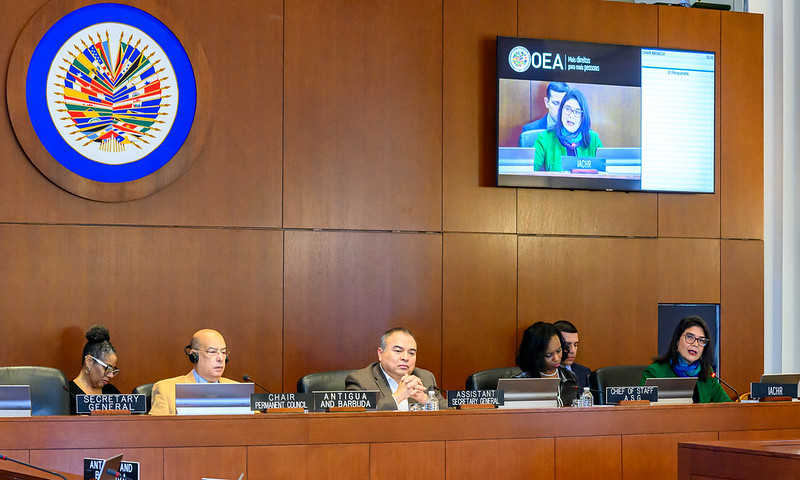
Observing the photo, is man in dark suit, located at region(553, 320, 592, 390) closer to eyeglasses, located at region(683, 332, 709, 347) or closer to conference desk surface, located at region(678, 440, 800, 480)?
eyeglasses, located at region(683, 332, 709, 347)

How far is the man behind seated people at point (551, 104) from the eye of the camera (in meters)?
5.83

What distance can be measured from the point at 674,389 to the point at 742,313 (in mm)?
1945

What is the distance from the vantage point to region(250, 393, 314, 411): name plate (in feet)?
13.0

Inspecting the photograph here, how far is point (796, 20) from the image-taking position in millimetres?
6625

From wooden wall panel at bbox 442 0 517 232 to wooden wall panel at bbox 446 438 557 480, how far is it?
1.97 metres

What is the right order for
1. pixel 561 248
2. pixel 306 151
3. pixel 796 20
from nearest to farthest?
pixel 306 151 < pixel 561 248 < pixel 796 20

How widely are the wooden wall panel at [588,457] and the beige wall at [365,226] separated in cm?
164

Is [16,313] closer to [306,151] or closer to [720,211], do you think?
[306,151]

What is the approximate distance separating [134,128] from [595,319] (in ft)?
9.93

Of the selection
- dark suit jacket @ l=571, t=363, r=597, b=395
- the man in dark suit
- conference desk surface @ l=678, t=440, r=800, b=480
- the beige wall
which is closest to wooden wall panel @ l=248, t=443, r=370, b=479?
conference desk surface @ l=678, t=440, r=800, b=480

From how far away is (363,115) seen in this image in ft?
18.6

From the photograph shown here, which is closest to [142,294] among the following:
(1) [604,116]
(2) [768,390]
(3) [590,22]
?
(1) [604,116]

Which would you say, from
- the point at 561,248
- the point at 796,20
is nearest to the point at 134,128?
the point at 561,248

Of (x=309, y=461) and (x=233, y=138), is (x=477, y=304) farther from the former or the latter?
(x=309, y=461)
